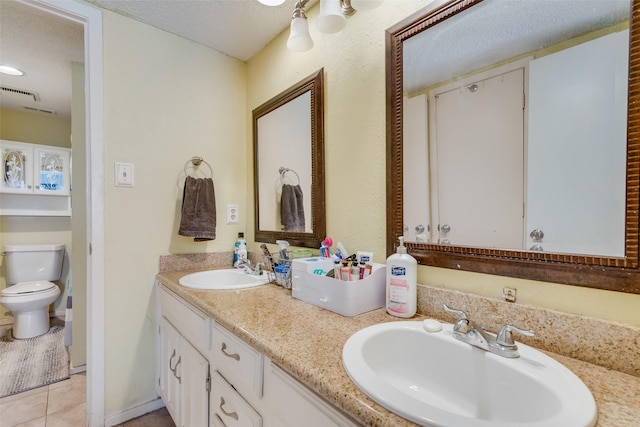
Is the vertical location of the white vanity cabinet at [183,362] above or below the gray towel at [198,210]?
below

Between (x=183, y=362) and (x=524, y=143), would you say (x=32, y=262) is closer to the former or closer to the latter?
(x=183, y=362)

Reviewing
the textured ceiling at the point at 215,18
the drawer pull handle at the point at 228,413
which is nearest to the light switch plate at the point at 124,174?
the textured ceiling at the point at 215,18

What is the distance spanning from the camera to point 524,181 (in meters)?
0.74

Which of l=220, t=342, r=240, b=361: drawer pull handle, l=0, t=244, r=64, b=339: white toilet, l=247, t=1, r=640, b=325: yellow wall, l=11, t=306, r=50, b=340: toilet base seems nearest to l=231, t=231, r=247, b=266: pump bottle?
l=247, t=1, r=640, b=325: yellow wall

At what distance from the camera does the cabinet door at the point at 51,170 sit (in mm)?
2811

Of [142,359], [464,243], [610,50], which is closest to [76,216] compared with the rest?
[142,359]

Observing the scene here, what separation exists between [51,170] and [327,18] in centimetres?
341

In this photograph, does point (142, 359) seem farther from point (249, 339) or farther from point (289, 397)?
point (289, 397)

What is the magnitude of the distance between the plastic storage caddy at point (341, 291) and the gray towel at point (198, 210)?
30.1 inches

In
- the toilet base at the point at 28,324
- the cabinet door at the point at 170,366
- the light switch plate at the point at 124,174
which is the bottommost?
the toilet base at the point at 28,324

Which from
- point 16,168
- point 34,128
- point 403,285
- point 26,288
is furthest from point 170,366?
point 34,128

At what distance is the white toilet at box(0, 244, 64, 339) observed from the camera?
2.33 meters

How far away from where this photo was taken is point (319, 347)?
2.20ft

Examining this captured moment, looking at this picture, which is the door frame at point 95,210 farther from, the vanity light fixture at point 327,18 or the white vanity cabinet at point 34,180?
the white vanity cabinet at point 34,180
